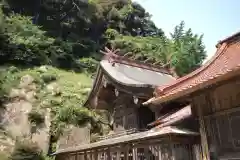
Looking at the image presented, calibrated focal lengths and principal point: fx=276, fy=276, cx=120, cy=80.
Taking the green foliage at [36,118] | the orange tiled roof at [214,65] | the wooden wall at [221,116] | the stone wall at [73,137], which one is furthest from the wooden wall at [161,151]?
the green foliage at [36,118]

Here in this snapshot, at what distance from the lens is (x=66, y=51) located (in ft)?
125

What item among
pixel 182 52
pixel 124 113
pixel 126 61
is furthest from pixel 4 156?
pixel 182 52

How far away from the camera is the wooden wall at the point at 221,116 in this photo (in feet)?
27.2

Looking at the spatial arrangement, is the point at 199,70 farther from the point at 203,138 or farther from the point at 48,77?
the point at 48,77

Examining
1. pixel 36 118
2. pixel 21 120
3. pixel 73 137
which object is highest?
pixel 36 118

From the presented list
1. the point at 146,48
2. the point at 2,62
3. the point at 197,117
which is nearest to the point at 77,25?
the point at 146,48

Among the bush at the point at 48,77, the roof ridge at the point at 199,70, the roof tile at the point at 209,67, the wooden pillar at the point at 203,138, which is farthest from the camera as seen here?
the bush at the point at 48,77

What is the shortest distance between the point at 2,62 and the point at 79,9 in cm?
1617

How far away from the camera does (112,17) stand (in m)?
47.3

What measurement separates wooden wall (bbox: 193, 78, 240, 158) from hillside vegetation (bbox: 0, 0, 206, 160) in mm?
10629

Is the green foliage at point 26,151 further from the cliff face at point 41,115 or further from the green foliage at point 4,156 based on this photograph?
the cliff face at point 41,115

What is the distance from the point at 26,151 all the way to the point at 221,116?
15087 mm

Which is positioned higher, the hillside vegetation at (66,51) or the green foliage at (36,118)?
the hillside vegetation at (66,51)

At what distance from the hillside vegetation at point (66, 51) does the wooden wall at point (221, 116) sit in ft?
34.9
